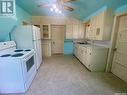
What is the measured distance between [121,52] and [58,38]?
3.82 meters

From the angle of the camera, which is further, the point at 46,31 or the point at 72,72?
the point at 46,31

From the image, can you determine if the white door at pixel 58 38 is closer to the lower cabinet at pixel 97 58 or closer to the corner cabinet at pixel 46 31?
the corner cabinet at pixel 46 31

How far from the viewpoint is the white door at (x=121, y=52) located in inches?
97.6

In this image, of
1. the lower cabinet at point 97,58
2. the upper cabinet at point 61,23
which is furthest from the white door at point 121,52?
the upper cabinet at point 61,23

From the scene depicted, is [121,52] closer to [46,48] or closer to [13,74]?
[13,74]

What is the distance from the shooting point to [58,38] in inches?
222

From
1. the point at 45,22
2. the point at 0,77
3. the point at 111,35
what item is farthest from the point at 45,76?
the point at 45,22

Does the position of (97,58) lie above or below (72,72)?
above

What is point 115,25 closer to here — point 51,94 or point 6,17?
point 51,94

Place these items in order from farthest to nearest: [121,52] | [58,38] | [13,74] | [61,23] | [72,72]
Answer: [58,38] < [61,23] < [72,72] < [121,52] < [13,74]

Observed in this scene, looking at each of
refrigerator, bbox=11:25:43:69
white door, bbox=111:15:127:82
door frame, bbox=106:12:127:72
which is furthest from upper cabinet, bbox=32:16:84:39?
white door, bbox=111:15:127:82

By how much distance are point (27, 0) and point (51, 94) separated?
124 inches

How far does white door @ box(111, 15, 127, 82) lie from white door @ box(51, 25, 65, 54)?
3484mm

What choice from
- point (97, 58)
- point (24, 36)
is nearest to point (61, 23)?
point (24, 36)
